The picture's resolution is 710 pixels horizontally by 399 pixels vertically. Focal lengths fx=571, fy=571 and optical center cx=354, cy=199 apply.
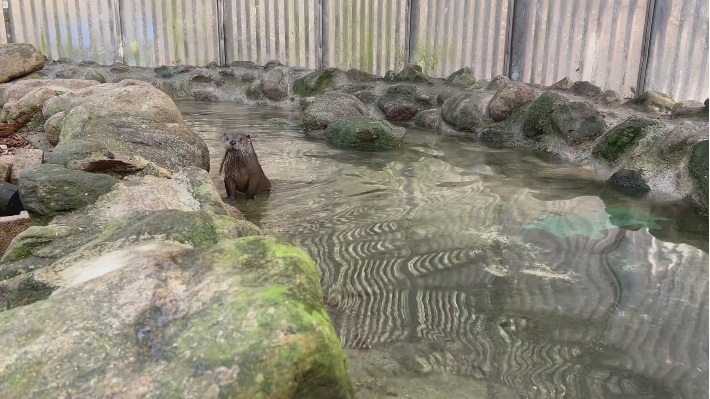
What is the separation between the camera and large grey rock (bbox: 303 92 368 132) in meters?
7.57

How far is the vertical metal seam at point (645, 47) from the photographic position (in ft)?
20.3

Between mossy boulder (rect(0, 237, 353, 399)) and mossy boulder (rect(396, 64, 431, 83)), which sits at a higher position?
mossy boulder (rect(396, 64, 431, 83))

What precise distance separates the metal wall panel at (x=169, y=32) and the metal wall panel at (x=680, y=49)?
7.43 metres

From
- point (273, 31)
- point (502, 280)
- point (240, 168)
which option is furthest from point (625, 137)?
point (273, 31)

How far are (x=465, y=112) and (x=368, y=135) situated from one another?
1.51 m

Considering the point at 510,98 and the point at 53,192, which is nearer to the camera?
the point at 53,192

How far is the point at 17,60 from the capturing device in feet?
30.7

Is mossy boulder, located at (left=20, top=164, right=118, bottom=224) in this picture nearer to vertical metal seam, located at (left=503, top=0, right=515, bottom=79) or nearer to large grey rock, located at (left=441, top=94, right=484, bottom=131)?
large grey rock, located at (left=441, top=94, right=484, bottom=131)

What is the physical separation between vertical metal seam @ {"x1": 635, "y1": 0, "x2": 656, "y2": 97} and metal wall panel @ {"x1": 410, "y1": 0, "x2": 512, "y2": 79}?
1.80m

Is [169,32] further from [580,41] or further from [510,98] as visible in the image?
[580,41]

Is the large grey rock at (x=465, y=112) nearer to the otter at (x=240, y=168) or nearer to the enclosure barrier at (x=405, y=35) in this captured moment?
the enclosure barrier at (x=405, y=35)

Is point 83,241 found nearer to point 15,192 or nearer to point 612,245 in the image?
point 15,192

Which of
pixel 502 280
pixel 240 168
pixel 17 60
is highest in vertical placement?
pixel 17 60

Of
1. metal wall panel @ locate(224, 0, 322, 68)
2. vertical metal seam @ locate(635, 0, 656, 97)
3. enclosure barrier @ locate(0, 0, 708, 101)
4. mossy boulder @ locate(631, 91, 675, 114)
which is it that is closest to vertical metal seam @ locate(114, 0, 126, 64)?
enclosure barrier @ locate(0, 0, 708, 101)
